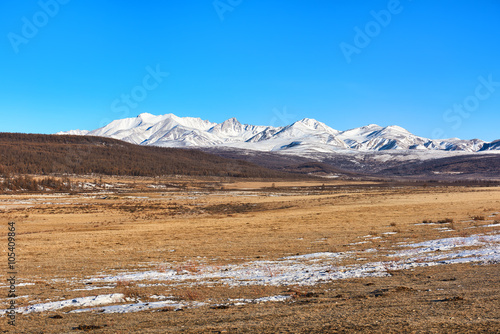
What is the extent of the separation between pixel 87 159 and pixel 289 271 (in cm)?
15890

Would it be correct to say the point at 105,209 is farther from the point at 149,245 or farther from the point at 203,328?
the point at 203,328

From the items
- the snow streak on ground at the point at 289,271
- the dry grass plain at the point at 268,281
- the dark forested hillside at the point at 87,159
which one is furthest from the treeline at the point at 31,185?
the snow streak on ground at the point at 289,271

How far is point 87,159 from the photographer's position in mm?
161625

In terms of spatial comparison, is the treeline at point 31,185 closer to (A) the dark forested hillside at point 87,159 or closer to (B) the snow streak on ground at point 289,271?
(A) the dark forested hillside at point 87,159

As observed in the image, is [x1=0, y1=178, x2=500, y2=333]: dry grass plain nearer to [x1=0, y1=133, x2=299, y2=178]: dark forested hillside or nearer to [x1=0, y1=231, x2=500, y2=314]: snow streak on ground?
[x1=0, y1=231, x2=500, y2=314]: snow streak on ground

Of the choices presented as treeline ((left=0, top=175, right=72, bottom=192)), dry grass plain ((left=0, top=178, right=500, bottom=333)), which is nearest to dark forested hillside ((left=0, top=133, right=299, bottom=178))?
treeline ((left=0, top=175, right=72, bottom=192))

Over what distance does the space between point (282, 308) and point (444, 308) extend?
12.2ft

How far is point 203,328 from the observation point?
8.88 meters

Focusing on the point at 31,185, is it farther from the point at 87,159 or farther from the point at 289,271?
the point at 289,271

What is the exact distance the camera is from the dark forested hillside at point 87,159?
14250 cm

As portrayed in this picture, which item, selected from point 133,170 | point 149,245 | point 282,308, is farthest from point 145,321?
point 133,170

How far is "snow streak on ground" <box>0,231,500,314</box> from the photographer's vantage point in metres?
11.9

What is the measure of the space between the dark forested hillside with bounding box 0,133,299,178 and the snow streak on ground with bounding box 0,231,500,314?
390ft

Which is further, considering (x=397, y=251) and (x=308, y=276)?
(x=397, y=251)
